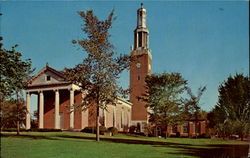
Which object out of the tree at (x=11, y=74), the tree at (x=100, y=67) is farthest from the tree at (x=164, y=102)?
the tree at (x=11, y=74)

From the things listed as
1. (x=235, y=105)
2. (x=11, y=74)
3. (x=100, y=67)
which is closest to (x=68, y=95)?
(x=100, y=67)

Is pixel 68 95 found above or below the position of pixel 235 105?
above

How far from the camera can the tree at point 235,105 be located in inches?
527

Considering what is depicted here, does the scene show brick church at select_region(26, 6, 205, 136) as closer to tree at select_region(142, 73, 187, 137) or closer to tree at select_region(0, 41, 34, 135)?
tree at select_region(0, 41, 34, 135)

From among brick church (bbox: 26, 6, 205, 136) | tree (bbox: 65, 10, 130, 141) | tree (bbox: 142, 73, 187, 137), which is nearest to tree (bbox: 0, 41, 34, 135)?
brick church (bbox: 26, 6, 205, 136)

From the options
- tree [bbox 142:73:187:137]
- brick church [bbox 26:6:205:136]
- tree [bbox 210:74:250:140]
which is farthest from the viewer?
tree [bbox 142:73:187:137]

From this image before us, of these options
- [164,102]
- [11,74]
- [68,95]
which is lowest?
[164,102]

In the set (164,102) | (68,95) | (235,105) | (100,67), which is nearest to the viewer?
→ (235,105)

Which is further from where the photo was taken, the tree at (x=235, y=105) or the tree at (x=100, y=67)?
the tree at (x=100, y=67)

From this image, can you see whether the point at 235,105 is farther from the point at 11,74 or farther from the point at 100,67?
the point at 11,74

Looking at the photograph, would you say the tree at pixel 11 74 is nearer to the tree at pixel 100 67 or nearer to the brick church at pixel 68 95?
the brick church at pixel 68 95

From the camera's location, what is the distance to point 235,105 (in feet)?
44.8

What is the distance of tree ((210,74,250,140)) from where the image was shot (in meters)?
13.4

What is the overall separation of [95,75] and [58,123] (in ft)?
38.4
